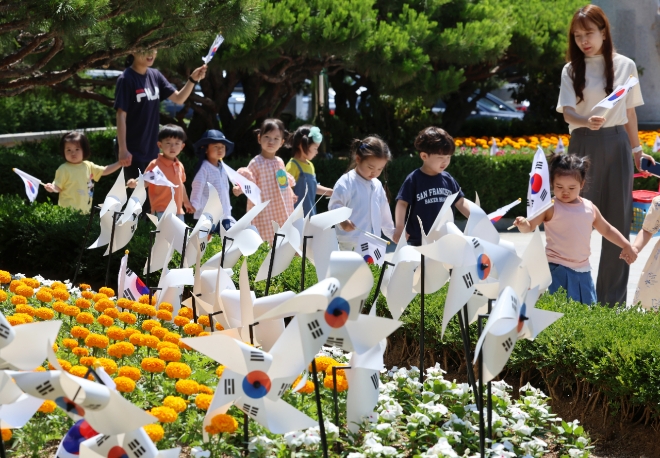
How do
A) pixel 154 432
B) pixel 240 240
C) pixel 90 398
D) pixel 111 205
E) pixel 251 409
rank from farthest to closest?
1. pixel 111 205
2. pixel 240 240
3. pixel 251 409
4. pixel 154 432
5. pixel 90 398

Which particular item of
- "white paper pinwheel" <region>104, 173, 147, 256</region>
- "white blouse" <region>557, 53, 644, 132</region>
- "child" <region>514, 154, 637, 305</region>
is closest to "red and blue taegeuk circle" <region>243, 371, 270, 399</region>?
"white paper pinwheel" <region>104, 173, 147, 256</region>

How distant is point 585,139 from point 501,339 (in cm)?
360

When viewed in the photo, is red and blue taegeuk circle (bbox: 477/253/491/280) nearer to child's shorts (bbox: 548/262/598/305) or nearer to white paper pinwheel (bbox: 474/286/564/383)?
white paper pinwheel (bbox: 474/286/564/383)

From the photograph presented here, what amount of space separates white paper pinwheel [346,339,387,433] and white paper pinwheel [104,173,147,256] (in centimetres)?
198

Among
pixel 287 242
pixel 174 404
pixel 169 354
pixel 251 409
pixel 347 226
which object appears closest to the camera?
pixel 251 409

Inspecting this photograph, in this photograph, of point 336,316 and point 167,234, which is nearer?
point 336,316

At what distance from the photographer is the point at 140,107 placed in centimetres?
722

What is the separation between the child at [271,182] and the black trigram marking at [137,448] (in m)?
4.23

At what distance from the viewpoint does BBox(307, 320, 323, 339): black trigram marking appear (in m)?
2.50

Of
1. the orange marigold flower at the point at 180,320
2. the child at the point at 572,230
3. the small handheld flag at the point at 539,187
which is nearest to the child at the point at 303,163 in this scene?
the child at the point at 572,230

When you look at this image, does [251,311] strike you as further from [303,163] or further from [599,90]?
[303,163]

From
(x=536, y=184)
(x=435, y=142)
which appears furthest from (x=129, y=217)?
(x=536, y=184)

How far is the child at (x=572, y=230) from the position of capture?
501 cm

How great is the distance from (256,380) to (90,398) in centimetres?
54
